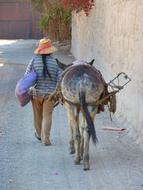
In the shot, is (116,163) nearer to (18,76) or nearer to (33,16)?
(18,76)

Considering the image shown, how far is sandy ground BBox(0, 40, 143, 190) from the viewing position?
7.37 metres

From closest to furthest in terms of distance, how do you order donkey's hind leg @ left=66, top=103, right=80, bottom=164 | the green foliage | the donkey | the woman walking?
the donkey, donkey's hind leg @ left=66, top=103, right=80, bottom=164, the woman walking, the green foliage

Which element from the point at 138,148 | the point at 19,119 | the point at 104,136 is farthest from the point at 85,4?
the point at 138,148

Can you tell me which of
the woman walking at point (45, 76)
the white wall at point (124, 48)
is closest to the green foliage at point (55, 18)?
the white wall at point (124, 48)

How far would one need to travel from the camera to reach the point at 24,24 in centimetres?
4175

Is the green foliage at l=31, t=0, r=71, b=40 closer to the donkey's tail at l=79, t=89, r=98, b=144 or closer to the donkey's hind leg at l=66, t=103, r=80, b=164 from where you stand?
the donkey's hind leg at l=66, t=103, r=80, b=164

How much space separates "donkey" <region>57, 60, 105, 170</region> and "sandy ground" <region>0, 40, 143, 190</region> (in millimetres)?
297

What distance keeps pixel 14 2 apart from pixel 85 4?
23673mm

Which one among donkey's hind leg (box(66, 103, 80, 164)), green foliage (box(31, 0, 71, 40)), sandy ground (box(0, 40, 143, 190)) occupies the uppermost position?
donkey's hind leg (box(66, 103, 80, 164))

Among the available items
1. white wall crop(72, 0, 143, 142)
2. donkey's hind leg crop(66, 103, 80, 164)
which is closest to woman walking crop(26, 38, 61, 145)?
donkey's hind leg crop(66, 103, 80, 164)

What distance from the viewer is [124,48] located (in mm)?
11555

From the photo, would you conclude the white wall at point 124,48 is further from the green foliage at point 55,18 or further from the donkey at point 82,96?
the green foliage at point 55,18

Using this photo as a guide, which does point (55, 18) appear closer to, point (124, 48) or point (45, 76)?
point (124, 48)

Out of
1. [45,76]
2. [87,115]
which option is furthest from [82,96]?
[45,76]
